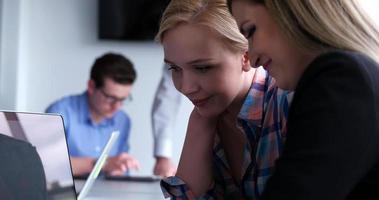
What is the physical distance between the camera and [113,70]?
281 cm

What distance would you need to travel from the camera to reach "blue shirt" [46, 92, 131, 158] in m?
2.77

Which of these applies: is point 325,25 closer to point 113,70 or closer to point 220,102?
point 220,102

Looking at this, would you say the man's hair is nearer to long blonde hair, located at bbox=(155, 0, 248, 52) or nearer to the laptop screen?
long blonde hair, located at bbox=(155, 0, 248, 52)

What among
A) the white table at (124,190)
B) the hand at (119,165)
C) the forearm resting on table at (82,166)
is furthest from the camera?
the hand at (119,165)

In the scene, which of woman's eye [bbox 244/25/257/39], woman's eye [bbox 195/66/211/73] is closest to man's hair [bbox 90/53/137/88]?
woman's eye [bbox 195/66/211/73]

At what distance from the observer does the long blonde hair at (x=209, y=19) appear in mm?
961

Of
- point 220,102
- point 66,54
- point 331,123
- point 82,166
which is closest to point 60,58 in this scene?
point 66,54

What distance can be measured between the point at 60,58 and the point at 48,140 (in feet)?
8.57

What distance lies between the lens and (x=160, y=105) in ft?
10.2

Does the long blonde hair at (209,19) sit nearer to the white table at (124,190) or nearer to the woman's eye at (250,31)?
the woman's eye at (250,31)

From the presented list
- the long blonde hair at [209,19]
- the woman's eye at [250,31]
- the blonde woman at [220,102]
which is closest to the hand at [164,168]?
the blonde woman at [220,102]

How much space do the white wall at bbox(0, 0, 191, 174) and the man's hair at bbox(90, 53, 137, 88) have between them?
17.4 inches

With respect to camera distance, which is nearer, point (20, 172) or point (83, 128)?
point (20, 172)

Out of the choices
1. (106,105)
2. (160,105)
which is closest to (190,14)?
(106,105)
